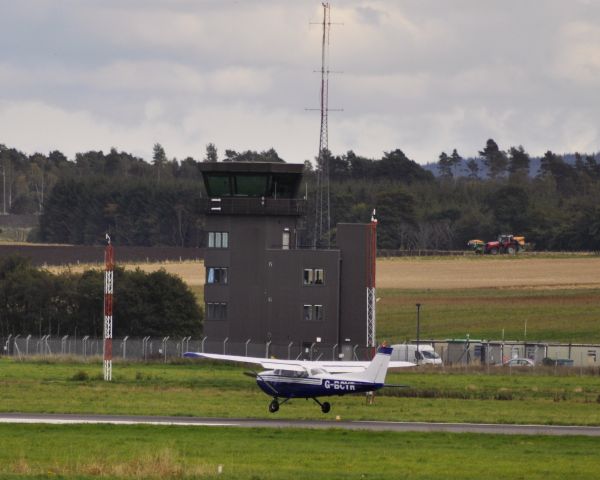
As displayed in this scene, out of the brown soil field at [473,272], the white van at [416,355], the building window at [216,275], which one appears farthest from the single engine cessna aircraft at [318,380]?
the brown soil field at [473,272]

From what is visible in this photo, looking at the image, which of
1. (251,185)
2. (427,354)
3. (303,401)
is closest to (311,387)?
(303,401)

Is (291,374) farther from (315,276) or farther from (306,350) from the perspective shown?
(315,276)

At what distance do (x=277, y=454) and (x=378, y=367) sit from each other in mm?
12412

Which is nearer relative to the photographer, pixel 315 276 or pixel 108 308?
pixel 108 308

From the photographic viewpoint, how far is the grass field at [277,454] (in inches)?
1378

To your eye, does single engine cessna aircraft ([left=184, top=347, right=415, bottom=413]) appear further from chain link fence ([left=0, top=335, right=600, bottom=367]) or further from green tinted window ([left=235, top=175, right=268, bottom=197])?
green tinted window ([left=235, top=175, right=268, bottom=197])

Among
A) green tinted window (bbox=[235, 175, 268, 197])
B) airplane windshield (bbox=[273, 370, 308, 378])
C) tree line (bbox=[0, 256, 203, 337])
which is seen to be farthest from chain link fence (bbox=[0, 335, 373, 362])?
airplane windshield (bbox=[273, 370, 308, 378])

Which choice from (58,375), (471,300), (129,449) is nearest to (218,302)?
(58,375)

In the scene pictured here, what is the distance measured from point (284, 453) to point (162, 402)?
1638cm

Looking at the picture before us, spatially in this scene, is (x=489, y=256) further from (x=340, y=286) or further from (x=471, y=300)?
(x=340, y=286)

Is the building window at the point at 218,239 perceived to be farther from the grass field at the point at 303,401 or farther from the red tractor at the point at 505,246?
the red tractor at the point at 505,246

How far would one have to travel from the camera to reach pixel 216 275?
85812 mm

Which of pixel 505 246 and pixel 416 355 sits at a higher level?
pixel 505 246

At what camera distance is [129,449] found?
39.4 meters
